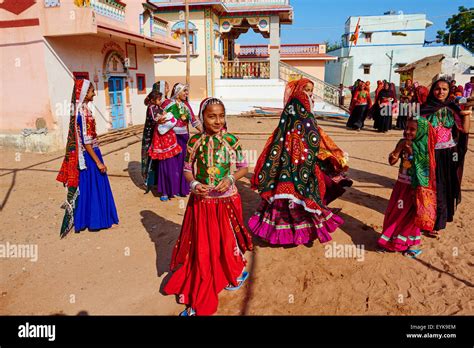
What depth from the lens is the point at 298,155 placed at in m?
3.73

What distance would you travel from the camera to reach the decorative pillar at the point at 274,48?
19234 mm

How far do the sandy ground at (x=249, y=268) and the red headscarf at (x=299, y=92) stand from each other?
165 centimetres

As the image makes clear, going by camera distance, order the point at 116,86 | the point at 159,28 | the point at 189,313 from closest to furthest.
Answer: the point at 189,313 → the point at 116,86 → the point at 159,28

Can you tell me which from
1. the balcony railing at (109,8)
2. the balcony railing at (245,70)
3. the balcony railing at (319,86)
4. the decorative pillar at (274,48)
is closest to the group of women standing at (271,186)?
the balcony railing at (109,8)

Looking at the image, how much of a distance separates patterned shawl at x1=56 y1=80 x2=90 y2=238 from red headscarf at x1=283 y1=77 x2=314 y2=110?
Result: 7.55 feet

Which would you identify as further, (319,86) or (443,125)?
(319,86)

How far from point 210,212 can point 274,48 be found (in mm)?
18042

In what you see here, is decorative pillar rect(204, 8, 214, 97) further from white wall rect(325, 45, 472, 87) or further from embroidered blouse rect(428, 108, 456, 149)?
white wall rect(325, 45, 472, 87)

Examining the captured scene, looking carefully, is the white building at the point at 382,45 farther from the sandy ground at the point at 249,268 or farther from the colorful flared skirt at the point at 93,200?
the colorful flared skirt at the point at 93,200

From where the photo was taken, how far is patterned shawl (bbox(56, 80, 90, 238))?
3.95 m

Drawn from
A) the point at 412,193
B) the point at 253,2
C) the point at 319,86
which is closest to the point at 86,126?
the point at 412,193

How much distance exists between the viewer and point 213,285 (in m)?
2.92

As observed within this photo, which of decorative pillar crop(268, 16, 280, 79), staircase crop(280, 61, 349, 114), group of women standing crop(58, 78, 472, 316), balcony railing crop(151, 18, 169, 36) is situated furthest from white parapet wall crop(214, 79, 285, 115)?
group of women standing crop(58, 78, 472, 316)

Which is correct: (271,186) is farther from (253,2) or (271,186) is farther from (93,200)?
(253,2)
